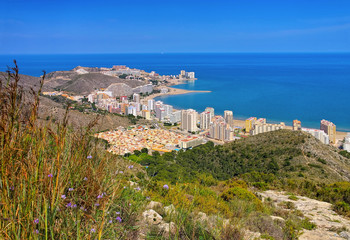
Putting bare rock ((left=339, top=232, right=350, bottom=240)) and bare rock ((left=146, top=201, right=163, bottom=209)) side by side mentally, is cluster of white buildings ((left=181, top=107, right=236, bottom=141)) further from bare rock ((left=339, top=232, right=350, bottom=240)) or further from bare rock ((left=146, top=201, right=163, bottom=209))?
bare rock ((left=146, top=201, right=163, bottom=209))

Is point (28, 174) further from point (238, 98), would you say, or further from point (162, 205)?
point (238, 98)

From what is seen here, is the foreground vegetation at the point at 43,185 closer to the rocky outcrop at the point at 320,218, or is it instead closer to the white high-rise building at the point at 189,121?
the rocky outcrop at the point at 320,218

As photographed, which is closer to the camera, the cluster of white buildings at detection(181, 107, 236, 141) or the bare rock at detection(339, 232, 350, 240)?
the bare rock at detection(339, 232, 350, 240)

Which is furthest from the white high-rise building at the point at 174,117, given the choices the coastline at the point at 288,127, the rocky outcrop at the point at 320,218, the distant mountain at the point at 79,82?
the rocky outcrop at the point at 320,218

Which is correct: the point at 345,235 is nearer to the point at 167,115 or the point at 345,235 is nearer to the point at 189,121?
the point at 189,121

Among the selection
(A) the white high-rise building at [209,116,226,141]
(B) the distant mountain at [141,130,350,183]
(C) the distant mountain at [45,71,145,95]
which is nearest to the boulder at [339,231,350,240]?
(B) the distant mountain at [141,130,350,183]
